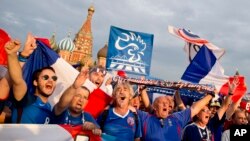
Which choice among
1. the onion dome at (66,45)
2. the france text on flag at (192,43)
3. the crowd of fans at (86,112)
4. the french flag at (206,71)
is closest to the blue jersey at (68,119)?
the crowd of fans at (86,112)

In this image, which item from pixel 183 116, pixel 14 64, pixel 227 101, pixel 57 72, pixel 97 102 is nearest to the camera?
pixel 14 64

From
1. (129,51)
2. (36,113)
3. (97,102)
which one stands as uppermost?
(129,51)

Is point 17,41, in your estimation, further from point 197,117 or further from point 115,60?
point 115,60

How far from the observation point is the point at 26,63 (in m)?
4.34

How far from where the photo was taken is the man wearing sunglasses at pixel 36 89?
11.9ft

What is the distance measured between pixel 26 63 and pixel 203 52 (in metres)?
5.00

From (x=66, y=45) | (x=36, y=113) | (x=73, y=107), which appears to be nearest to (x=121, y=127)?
(x=73, y=107)

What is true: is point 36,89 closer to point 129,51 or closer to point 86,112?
point 86,112

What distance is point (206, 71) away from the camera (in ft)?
25.3

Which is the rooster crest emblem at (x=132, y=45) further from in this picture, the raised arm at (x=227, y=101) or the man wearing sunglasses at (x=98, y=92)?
the raised arm at (x=227, y=101)

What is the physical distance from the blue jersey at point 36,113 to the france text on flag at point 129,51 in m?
4.36

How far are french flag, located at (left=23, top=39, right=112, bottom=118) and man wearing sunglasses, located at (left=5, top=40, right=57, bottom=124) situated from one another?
132 millimetres

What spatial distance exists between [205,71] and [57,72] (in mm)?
4236

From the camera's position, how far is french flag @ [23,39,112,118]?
14.3 feet
